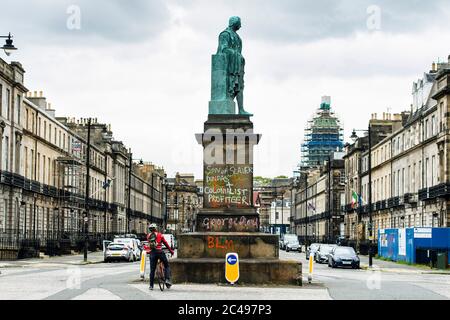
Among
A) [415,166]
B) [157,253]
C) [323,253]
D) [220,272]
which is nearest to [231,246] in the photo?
[220,272]

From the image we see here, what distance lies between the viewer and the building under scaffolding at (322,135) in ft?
612

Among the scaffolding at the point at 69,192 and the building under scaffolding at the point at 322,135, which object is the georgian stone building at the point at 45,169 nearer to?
the scaffolding at the point at 69,192

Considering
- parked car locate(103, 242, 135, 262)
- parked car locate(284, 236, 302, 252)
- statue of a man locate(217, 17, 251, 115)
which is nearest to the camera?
statue of a man locate(217, 17, 251, 115)

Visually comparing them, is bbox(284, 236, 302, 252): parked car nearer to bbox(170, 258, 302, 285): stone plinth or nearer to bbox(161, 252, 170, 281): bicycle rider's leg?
bbox(170, 258, 302, 285): stone plinth

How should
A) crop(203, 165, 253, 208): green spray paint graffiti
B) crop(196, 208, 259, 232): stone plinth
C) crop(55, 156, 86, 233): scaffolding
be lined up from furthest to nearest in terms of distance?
crop(55, 156, 86, 233): scaffolding → crop(203, 165, 253, 208): green spray paint graffiti → crop(196, 208, 259, 232): stone plinth

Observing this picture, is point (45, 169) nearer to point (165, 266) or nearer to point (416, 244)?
point (416, 244)

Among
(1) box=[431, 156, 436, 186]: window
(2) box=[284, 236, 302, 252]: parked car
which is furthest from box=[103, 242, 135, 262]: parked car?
(2) box=[284, 236, 302, 252]: parked car

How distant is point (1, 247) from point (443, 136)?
3021 centimetres

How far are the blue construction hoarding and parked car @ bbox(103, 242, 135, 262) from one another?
1784 centimetres

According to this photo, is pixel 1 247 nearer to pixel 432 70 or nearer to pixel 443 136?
pixel 443 136

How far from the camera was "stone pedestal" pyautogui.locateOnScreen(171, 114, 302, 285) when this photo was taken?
2520cm

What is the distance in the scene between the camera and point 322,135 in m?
187

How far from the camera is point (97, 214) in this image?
100188 mm

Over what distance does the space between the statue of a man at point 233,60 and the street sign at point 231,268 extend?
5.51m
